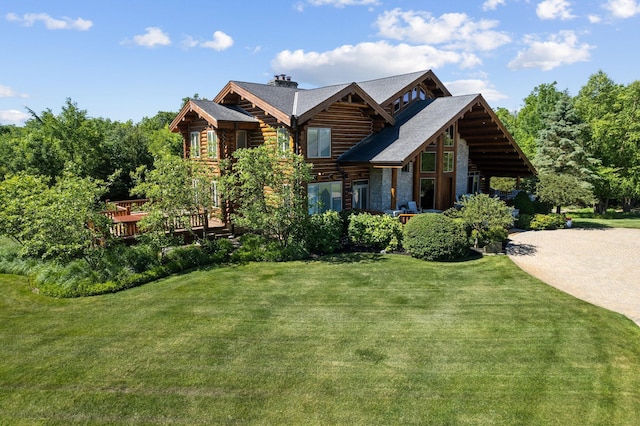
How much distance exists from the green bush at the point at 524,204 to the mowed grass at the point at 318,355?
1131cm

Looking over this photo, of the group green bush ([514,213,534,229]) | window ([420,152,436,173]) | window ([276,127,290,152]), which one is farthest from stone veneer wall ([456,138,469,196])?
window ([276,127,290,152])

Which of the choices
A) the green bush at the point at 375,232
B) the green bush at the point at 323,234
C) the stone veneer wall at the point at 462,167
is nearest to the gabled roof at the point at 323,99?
the green bush at the point at 323,234

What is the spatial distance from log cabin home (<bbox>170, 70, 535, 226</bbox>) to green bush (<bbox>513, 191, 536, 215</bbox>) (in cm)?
251

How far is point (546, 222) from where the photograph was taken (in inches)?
910

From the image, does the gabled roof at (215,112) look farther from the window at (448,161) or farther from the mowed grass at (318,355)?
the window at (448,161)

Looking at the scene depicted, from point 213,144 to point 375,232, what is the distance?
362 inches

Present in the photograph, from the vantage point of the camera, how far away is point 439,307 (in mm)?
12156

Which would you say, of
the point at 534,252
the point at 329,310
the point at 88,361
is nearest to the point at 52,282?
the point at 88,361

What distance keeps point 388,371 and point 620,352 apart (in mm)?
5538

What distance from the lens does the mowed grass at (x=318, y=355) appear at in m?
7.59

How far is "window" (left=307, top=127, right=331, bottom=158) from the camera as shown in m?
20.4

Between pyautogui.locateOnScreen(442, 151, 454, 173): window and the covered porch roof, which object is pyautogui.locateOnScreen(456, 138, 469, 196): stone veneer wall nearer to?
the covered porch roof

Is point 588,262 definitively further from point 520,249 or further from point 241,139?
point 241,139

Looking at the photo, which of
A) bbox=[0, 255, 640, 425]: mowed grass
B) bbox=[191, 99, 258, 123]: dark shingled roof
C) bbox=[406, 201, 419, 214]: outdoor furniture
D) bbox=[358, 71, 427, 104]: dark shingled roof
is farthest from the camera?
bbox=[358, 71, 427, 104]: dark shingled roof
